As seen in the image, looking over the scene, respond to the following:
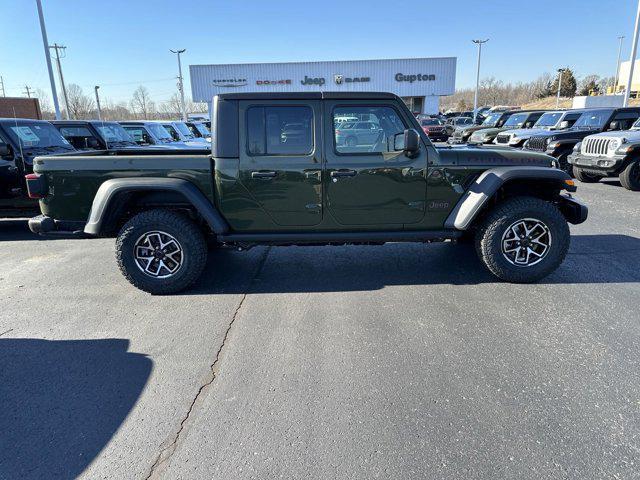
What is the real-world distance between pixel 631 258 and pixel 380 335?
12.0ft

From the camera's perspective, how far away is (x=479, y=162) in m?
4.23

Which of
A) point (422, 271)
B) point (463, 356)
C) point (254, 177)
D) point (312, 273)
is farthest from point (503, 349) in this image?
point (254, 177)

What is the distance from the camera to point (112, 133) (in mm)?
10422

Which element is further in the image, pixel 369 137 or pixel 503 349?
pixel 369 137

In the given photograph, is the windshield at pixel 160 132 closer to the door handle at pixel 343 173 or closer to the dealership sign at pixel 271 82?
the door handle at pixel 343 173

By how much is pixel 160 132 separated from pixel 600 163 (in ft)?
39.7

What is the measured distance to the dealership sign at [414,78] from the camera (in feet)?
148

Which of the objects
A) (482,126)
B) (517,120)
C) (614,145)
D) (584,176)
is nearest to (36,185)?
(614,145)

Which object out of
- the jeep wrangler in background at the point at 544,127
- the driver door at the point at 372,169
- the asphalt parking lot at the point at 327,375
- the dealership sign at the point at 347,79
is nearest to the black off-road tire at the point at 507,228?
the asphalt parking lot at the point at 327,375

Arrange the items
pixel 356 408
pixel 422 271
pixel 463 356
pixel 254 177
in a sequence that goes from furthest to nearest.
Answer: pixel 422 271
pixel 254 177
pixel 463 356
pixel 356 408

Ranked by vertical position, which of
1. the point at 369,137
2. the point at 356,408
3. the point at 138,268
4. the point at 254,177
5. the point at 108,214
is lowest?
the point at 356,408

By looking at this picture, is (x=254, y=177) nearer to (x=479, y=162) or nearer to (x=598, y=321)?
(x=479, y=162)

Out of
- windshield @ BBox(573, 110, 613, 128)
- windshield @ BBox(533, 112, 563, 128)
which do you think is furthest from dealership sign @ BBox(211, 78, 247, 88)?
windshield @ BBox(573, 110, 613, 128)

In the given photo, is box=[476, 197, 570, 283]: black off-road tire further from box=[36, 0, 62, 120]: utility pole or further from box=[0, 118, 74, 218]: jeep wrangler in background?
box=[36, 0, 62, 120]: utility pole
